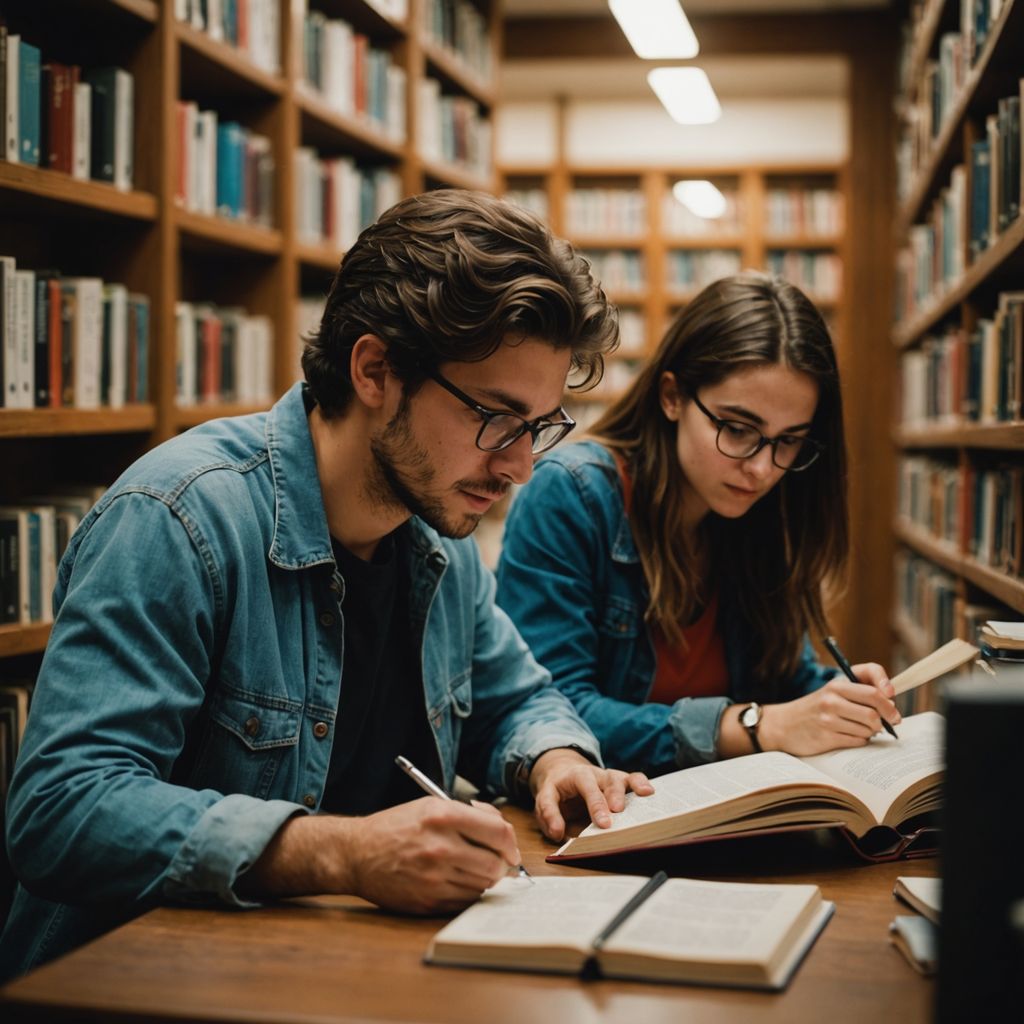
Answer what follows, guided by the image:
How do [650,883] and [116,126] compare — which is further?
[116,126]

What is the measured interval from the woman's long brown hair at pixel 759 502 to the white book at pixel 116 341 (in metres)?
1.09

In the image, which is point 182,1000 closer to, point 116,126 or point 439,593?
point 439,593

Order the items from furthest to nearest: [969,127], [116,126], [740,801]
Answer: [969,127] < [116,126] < [740,801]

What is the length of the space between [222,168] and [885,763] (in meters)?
2.32

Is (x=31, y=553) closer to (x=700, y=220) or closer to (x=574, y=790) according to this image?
(x=574, y=790)

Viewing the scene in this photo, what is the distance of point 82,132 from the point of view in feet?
7.79

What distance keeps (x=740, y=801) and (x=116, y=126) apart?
2.00m

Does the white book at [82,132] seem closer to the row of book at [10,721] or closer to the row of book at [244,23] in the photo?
the row of book at [244,23]

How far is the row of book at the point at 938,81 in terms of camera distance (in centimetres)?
250

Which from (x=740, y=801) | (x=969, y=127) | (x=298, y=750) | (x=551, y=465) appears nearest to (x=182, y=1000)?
(x=298, y=750)

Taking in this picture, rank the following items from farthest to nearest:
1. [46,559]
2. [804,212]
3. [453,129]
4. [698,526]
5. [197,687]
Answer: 1. [804,212]
2. [453,129]
3. [46,559]
4. [698,526]
5. [197,687]

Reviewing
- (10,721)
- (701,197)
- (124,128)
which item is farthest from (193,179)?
(701,197)

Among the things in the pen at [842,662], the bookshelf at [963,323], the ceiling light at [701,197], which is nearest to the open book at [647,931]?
the pen at [842,662]

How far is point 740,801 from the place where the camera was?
116cm
